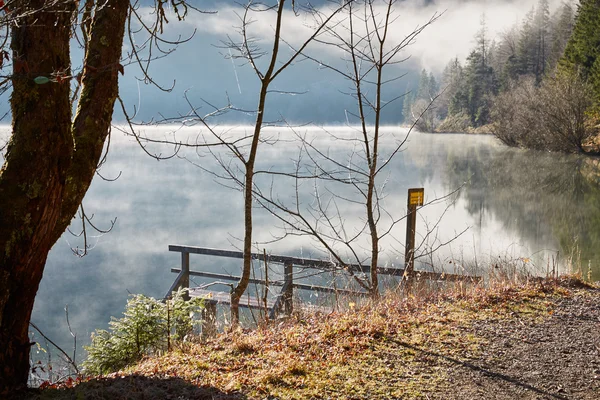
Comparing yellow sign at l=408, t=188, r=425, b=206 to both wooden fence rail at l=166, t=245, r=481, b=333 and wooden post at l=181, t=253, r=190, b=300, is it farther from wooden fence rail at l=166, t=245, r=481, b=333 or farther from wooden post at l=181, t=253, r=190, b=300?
wooden post at l=181, t=253, r=190, b=300

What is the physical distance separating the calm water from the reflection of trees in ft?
0.17

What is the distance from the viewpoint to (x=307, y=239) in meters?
21.7

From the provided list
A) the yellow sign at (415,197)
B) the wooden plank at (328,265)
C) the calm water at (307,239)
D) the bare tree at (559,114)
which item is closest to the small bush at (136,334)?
the wooden plank at (328,265)

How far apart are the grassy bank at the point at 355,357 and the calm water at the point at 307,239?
285 cm

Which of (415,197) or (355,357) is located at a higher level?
(415,197)

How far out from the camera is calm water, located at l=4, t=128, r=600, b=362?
1661 cm

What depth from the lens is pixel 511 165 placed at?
37.3 meters

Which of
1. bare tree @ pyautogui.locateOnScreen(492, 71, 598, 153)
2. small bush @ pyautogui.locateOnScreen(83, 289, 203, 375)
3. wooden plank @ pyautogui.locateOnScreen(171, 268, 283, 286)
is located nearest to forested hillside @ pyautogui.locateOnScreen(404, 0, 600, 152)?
bare tree @ pyautogui.locateOnScreen(492, 71, 598, 153)

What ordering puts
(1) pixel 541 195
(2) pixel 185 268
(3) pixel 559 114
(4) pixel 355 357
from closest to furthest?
(4) pixel 355 357 → (2) pixel 185 268 → (1) pixel 541 195 → (3) pixel 559 114

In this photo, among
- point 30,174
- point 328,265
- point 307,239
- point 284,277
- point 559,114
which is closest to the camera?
point 30,174

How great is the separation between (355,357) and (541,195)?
1007 inches

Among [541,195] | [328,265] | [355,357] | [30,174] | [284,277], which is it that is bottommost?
[284,277]

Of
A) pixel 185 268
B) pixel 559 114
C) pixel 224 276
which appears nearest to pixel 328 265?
pixel 224 276

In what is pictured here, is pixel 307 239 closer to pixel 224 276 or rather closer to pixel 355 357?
pixel 224 276
